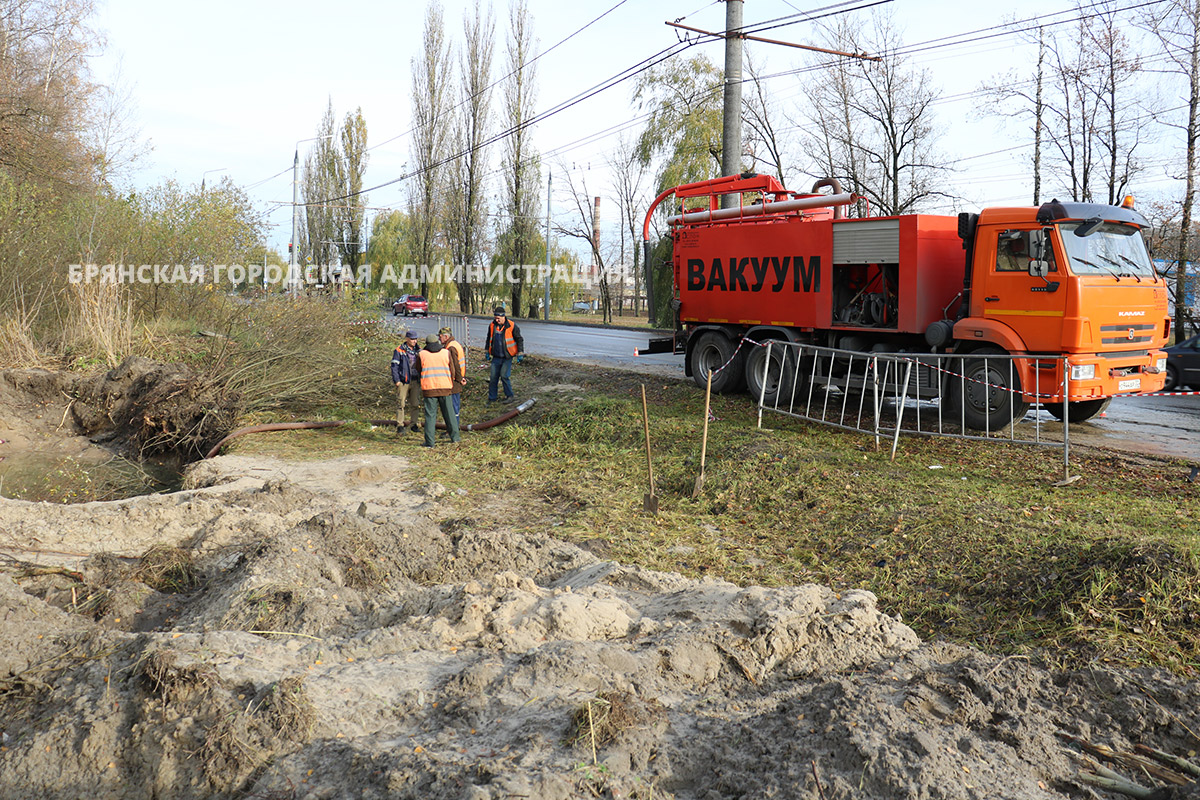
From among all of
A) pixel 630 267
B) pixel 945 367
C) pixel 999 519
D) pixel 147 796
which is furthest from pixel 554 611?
pixel 630 267

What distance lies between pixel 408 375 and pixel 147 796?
8.36m

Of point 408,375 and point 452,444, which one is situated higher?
point 408,375

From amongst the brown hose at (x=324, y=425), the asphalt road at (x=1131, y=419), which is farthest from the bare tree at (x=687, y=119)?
the brown hose at (x=324, y=425)

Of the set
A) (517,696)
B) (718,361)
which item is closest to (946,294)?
(718,361)

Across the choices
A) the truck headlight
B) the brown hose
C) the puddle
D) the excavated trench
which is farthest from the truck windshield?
the puddle

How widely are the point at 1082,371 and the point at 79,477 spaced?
40.2 ft

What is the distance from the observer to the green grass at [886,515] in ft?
15.7

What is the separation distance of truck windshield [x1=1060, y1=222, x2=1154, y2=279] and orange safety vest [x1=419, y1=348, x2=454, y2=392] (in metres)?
7.81

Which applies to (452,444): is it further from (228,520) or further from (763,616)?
(763,616)

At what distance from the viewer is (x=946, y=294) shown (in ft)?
36.6

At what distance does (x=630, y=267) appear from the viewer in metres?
47.5

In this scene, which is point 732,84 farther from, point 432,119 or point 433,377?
point 432,119

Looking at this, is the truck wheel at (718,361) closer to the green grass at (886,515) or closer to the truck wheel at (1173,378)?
the green grass at (886,515)

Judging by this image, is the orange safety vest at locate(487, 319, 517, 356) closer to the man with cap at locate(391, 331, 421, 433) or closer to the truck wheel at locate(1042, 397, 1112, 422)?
the man with cap at locate(391, 331, 421, 433)
